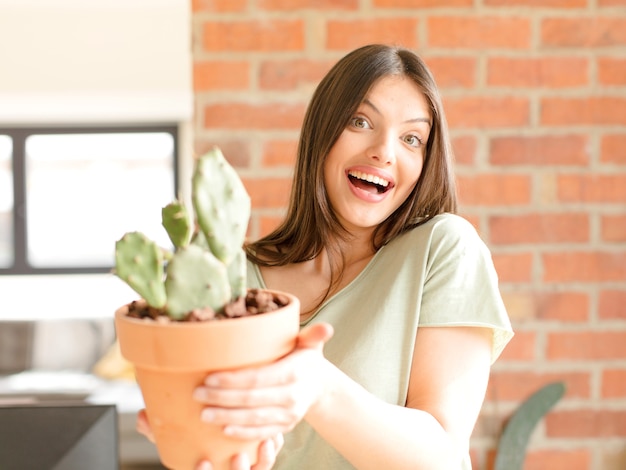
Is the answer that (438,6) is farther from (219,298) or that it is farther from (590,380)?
(219,298)

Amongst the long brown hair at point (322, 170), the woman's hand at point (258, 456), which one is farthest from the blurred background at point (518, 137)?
the woman's hand at point (258, 456)

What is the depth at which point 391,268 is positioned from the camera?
107 centimetres

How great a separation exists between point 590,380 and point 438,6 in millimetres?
940

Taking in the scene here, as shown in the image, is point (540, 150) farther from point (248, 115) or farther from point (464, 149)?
point (248, 115)

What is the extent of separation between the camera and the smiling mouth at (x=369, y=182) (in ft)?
3.41

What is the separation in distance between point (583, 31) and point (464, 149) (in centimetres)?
38

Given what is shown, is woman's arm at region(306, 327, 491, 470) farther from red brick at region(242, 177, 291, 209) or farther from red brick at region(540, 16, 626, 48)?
red brick at region(540, 16, 626, 48)

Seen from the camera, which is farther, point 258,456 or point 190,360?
point 258,456

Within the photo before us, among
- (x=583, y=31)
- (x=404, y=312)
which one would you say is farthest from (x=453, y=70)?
(x=404, y=312)

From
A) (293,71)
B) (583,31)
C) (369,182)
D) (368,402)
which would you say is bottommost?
(368,402)

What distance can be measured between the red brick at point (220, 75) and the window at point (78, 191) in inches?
143

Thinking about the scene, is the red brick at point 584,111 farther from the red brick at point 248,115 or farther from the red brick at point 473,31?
the red brick at point 248,115

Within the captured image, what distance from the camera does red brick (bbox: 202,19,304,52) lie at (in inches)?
60.3

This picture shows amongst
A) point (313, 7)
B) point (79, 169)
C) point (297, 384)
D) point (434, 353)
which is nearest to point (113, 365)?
point (79, 169)
